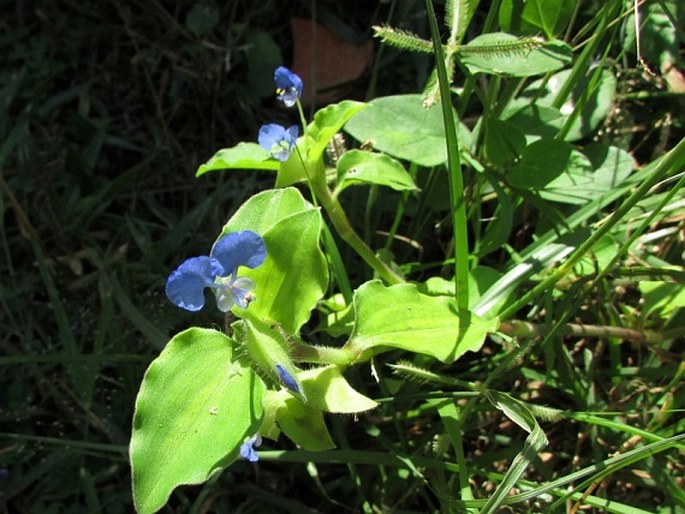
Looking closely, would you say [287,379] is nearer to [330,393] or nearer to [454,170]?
[330,393]

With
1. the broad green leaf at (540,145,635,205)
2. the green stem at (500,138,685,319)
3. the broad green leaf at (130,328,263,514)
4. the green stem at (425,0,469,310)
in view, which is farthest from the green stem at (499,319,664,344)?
the broad green leaf at (130,328,263,514)

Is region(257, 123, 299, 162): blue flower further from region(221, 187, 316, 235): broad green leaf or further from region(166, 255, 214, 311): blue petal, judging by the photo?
region(166, 255, 214, 311): blue petal

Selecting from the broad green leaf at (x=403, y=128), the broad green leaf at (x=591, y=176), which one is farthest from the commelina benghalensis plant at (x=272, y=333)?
the broad green leaf at (x=591, y=176)

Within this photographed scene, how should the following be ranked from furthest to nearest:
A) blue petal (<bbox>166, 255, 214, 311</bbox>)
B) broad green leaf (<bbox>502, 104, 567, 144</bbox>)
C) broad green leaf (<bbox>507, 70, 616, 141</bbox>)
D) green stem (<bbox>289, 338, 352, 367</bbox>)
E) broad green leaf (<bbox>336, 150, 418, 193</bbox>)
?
broad green leaf (<bbox>507, 70, 616, 141</bbox>) < broad green leaf (<bbox>502, 104, 567, 144</bbox>) < broad green leaf (<bbox>336, 150, 418, 193</bbox>) < green stem (<bbox>289, 338, 352, 367</bbox>) < blue petal (<bbox>166, 255, 214, 311</bbox>)

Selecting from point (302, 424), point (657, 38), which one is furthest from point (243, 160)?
point (657, 38)

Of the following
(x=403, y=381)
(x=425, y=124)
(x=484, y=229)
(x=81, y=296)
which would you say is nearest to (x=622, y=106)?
(x=484, y=229)

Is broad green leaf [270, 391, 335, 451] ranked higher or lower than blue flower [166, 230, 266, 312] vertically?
lower
